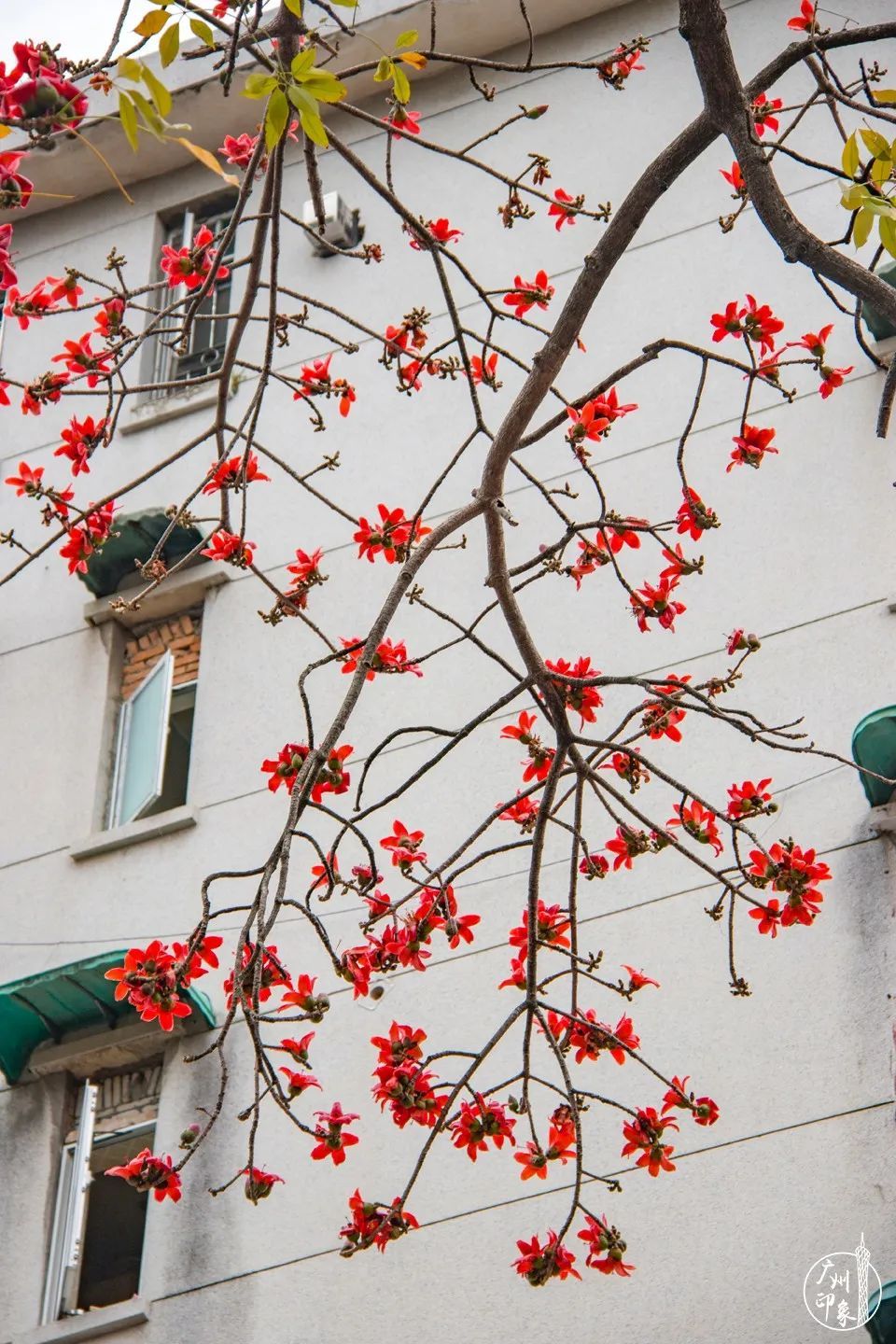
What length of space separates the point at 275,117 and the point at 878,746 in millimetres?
4032

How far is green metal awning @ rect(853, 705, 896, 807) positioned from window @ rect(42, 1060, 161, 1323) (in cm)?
387

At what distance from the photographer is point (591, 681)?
513cm

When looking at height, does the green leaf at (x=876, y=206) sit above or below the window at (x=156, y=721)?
below

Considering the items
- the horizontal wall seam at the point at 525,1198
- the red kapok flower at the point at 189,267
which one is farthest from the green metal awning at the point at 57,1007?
the red kapok flower at the point at 189,267

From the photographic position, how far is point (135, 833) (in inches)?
373

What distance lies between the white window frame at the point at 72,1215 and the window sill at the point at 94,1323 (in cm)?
19

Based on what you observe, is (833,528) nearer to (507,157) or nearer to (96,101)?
(507,157)

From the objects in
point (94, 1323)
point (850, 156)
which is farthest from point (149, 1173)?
point (94, 1323)

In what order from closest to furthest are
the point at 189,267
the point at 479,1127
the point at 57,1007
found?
1. the point at 479,1127
2. the point at 189,267
3. the point at 57,1007

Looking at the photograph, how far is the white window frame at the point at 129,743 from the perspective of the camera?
972cm

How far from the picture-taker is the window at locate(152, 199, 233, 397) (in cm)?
1162

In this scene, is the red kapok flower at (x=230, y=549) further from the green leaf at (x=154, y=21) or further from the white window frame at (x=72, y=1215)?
the white window frame at (x=72, y=1215)

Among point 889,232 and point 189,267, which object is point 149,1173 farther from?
point 889,232

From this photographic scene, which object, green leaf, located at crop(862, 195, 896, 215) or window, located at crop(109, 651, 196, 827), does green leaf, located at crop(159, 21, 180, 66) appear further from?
window, located at crop(109, 651, 196, 827)
